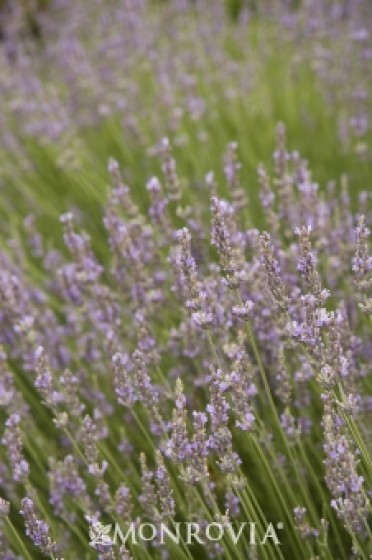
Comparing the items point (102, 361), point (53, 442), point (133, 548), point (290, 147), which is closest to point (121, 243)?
point (102, 361)

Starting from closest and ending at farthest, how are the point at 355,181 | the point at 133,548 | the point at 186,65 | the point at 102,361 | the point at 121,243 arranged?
the point at 133,548, the point at 121,243, the point at 102,361, the point at 355,181, the point at 186,65

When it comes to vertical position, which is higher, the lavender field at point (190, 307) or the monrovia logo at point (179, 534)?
the lavender field at point (190, 307)

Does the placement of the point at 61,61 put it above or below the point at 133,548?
above

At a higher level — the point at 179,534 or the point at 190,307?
the point at 190,307

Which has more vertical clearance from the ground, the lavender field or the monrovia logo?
the lavender field

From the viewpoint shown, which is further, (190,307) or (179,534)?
(179,534)

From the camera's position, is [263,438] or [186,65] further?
[186,65]

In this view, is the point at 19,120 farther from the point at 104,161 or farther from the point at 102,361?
the point at 102,361

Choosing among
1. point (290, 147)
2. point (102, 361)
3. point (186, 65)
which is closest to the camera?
Result: point (102, 361)
